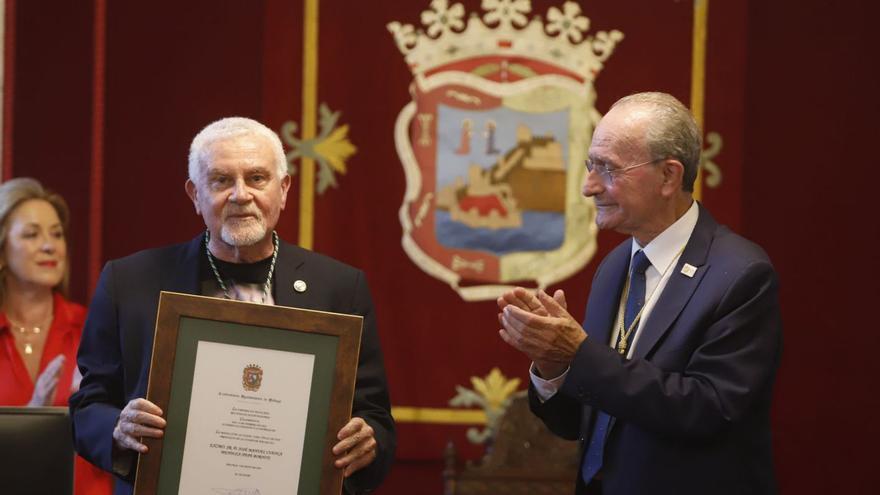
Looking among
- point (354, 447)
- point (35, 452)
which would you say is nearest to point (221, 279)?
point (354, 447)

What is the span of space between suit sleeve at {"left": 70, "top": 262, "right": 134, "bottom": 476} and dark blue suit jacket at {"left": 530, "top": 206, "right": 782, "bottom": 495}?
113 cm

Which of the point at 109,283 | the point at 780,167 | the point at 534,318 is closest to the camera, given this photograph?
the point at 534,318

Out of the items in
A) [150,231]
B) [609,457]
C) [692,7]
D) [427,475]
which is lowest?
[427,475]

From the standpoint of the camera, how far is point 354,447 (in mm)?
2641

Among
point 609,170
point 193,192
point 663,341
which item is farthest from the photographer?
point 193,192

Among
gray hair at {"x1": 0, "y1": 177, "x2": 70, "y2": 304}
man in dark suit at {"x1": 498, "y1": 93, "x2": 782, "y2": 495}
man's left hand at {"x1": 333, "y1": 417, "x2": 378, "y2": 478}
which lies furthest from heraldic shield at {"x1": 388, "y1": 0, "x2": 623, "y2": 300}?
man's left hand at {"x1": 333, "y1": 417, "x2": 378, "y2": 478}

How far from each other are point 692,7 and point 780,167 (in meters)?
0.79

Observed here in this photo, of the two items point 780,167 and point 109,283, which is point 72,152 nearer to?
point 109,283

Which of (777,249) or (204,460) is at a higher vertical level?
(777,249)

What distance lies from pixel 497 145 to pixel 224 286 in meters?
2.27

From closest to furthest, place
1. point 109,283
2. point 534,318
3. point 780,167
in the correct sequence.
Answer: point 534,318 < point 109,283 < point 780,167

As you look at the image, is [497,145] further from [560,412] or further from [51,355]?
[560,412]

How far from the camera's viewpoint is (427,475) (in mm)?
5000

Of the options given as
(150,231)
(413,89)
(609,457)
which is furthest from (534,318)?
(150,231)
